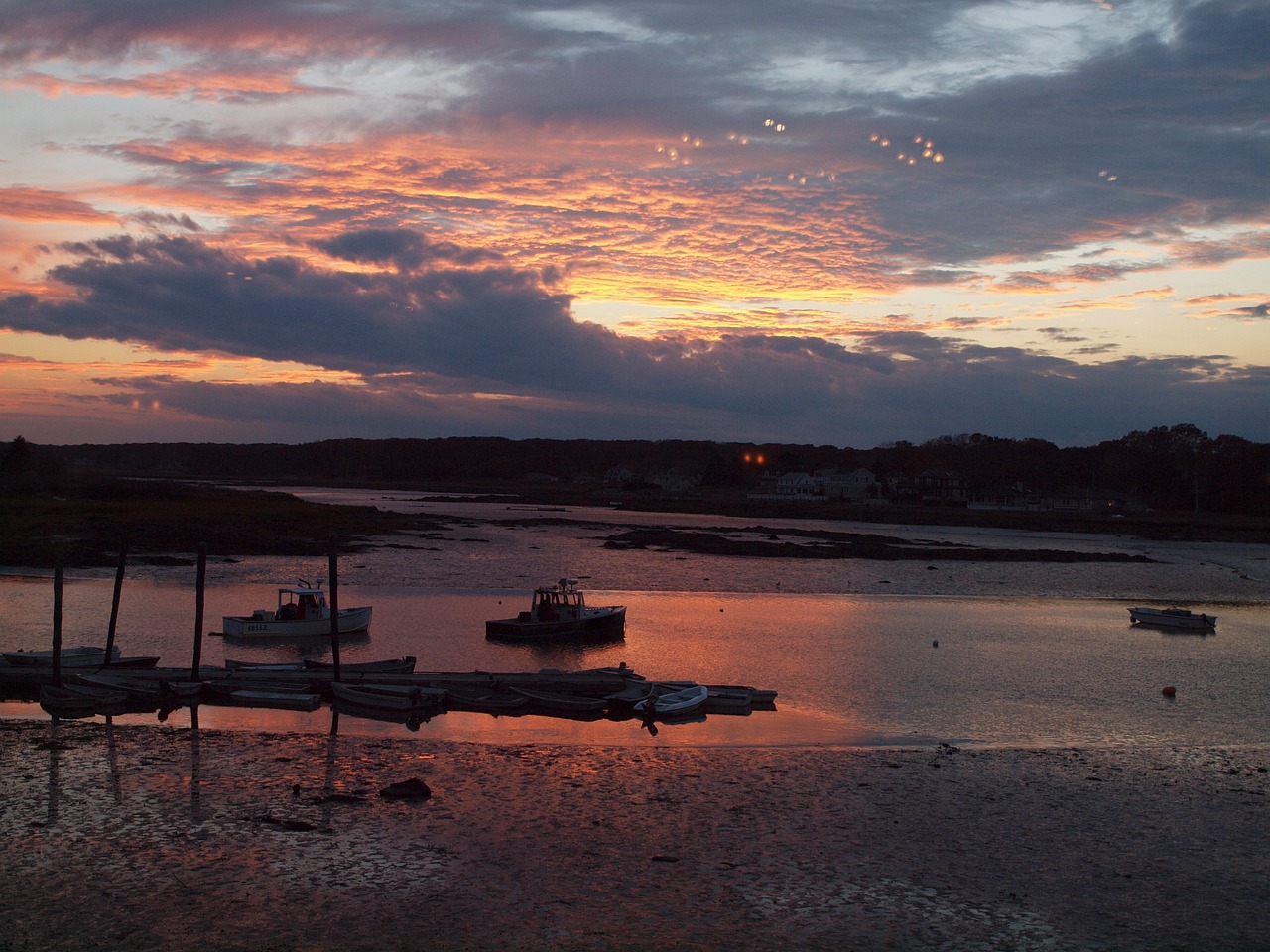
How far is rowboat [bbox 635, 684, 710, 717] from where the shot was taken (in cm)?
2094

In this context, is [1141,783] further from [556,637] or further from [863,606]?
[863,606]

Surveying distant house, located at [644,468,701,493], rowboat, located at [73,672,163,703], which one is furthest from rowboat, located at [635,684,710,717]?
distant house, located at [644,468,701,493]

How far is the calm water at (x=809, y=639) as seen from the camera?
2084cm

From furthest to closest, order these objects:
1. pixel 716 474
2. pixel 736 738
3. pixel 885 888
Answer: pixel 716 474 → pixel 736 738 → pixel 885 888

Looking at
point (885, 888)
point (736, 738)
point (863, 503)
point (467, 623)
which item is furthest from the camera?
point (863, 503)

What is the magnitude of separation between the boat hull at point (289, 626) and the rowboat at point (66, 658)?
6.65m

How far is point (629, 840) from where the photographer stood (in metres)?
13.1

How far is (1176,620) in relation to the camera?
38469 mm

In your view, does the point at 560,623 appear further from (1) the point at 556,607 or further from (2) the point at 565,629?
(1) the point at 556,607

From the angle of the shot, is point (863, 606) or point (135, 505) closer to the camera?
point (863, 606)

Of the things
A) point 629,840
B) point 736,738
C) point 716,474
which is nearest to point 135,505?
point 736,738

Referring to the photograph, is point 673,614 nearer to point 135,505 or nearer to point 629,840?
point 629,840

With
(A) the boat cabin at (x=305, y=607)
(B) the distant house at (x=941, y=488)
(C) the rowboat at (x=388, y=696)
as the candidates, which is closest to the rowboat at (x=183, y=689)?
(C) the rowboat at (x=388, y=696)

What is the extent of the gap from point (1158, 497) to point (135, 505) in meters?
139
